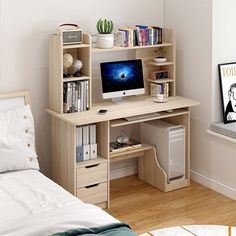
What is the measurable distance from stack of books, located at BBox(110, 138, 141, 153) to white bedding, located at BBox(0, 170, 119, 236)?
0.80 meters

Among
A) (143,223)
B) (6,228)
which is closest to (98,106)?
(143,223)

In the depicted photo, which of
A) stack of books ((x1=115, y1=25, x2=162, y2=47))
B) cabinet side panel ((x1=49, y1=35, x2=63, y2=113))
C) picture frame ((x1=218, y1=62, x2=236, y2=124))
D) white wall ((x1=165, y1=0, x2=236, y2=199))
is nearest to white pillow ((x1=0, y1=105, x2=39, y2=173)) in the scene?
cabinet side panel ((x1=49, y1=35, x2=63, y2=113))

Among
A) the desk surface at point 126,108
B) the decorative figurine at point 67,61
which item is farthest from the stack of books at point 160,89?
the decorative figurine at point 67,61

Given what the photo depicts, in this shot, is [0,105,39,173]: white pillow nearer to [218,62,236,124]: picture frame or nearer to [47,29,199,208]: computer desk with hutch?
[47,29,199,208]: computer desk with hutch

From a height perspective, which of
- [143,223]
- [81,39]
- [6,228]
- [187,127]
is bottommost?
[143,223]

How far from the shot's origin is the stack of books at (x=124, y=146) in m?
4.37

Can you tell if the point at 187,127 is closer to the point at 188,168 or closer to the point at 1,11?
the point at 188,168

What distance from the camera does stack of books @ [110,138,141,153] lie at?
14.3 feet

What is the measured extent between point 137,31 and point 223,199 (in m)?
1.50

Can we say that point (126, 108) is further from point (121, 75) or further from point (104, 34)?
point (104, 34)

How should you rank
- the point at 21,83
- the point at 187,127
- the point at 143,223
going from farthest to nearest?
the point at 187,127, the point at 21,83, the point at 143,223

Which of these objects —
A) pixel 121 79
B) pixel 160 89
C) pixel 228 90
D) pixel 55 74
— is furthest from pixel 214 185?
pixel 55 74

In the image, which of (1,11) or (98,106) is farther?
(98,106)

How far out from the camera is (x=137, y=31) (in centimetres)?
450
